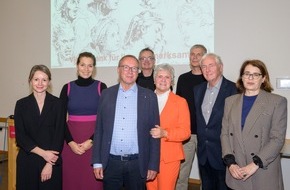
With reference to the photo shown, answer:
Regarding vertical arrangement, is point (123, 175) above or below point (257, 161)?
below

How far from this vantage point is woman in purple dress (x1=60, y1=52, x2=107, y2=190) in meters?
2.60

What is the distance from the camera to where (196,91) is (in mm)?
2611

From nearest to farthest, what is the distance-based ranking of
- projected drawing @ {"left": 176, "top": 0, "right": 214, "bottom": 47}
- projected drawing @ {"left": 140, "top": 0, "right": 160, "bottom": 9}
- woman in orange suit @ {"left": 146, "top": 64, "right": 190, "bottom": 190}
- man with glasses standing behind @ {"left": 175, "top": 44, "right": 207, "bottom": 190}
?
woman in orange suit @ {"left": 146, "top": 64, "right": 190, "bottom": 190} → man with glasses standing behind @ {"left": 175, "top": 44, "right": 207, "bottom": 190} → projected drawing @ {"left": 176, "top": 0, "right": 214, "bottom": 47} → projected drawing @ {"left": 140, "top": 0, "right": 160, "bottom": 9}

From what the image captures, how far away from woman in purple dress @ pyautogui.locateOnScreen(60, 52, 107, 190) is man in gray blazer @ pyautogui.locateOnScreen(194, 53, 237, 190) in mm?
922

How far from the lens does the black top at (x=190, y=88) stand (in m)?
2.90

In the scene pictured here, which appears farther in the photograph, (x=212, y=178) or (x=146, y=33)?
(x=146, y=33)

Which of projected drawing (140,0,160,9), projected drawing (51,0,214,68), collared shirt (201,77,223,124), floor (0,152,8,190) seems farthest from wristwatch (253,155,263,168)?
floor (0,152,8,190)

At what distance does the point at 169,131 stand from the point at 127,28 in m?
2.42

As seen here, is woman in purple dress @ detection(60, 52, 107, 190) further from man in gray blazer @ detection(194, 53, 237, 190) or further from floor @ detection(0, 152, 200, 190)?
floor @ detection(0, 152, 200, 190)

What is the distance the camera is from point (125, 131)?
215 centimetres

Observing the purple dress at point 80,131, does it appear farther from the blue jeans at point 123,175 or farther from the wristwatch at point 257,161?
the wristwatch at point 257,161

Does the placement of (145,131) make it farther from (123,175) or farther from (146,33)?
(146,33)

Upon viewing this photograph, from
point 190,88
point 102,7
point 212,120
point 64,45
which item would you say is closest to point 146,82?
point 190,88

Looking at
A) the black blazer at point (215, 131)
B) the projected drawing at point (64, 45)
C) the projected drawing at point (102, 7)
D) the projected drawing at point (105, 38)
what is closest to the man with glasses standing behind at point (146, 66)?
the black blazer at point (215, 131)
